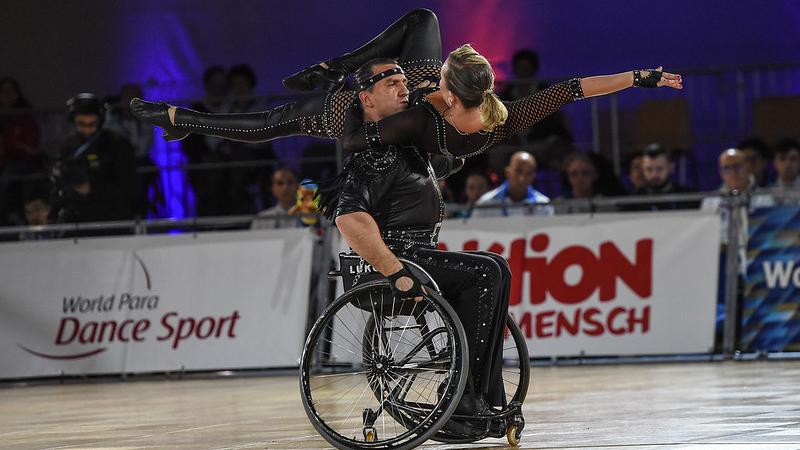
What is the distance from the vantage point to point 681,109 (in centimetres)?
1247

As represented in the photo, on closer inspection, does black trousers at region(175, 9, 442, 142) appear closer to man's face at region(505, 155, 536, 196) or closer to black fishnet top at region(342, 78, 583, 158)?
black fishnet top at region(342, 78, 583, 158)

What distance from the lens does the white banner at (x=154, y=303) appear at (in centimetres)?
1048

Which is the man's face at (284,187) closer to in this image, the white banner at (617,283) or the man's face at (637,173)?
the white banner at (617,283)

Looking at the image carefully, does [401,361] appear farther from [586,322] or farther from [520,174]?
[520,174]

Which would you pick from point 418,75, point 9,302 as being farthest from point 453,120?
point 9,302

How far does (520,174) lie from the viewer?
11.0 metres

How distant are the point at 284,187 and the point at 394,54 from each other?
179 inches

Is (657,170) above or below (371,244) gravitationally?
above

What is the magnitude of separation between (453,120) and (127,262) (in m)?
5.96

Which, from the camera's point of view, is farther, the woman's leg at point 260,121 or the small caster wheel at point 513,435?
the woman's leg at point 260,121

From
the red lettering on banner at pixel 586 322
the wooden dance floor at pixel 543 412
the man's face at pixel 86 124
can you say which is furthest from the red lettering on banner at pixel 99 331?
the red lettering on banner at pixel 586 322

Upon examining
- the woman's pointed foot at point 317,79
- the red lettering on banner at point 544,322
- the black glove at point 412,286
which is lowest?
the red lettering on banner at point 544,322

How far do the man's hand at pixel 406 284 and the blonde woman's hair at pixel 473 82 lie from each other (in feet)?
2.48

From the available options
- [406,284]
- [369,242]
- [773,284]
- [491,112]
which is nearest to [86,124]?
[773,284]
